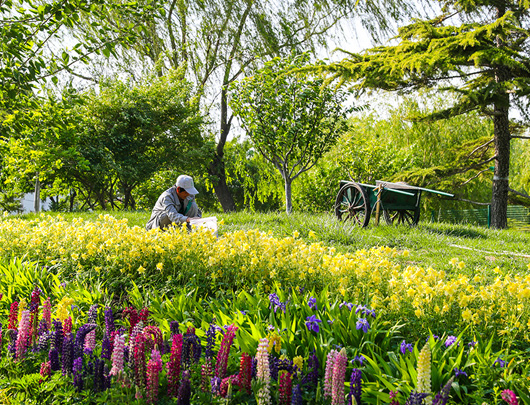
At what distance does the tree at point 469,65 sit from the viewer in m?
9.28

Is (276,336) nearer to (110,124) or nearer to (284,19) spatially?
(110,124)

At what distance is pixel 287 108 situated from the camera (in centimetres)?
1101

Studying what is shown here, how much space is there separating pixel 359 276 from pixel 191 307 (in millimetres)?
1332

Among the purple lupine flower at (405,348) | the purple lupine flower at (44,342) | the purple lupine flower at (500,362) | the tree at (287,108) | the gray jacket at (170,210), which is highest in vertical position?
the tree at (287,108)

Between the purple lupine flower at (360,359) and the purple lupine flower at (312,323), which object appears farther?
the purple lupine flower at (312,323)

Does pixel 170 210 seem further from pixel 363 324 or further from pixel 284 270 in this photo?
pixel 363 324

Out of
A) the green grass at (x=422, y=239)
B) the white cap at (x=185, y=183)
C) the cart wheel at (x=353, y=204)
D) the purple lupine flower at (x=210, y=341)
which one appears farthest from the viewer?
the cart wheel at (x=353, y=204)

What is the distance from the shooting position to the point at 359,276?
3.17m

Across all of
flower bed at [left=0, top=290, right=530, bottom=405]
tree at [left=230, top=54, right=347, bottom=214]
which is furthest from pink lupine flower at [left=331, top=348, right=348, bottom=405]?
tree at [left=230, top=54, right=347, bottom=214]

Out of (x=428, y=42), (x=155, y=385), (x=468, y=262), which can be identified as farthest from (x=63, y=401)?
(x=428, y=42)

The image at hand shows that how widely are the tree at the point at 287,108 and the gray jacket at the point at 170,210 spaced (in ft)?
17.2

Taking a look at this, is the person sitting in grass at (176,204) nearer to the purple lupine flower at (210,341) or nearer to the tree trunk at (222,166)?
the purple lupine flower at (210,341)

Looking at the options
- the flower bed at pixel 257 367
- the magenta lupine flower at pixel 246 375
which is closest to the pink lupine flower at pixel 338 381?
the flower bed at pixel 257 367

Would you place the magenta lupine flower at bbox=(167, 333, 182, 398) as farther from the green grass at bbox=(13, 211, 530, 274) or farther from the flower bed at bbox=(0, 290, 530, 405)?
the green grass at bbox=(13, 211, 530, 274)
